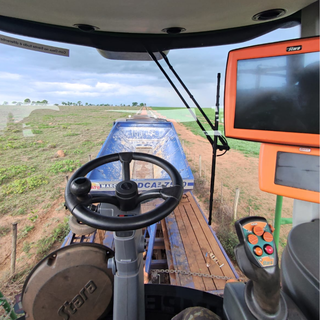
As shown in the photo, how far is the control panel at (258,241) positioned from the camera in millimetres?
549

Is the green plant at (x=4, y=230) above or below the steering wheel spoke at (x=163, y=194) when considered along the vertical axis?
below

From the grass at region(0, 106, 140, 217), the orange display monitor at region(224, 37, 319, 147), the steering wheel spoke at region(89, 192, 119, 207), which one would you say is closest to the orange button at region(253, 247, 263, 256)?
the orange display monitor at region(224, 37, 319, 147)

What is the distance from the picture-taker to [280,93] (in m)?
0.61

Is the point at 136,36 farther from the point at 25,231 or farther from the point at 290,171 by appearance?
the point at 25,231

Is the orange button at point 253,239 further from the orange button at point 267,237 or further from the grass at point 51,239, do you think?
the grass at point 51,239

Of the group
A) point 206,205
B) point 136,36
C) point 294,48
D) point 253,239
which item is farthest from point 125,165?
point 206,205

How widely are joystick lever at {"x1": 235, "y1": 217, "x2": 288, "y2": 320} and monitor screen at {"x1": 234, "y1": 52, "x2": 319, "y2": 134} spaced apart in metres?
0.34

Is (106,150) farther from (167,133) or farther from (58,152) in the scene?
(167,133)

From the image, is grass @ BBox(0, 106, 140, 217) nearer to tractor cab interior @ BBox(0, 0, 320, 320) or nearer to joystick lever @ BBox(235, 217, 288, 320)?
tractor cab interior @ BBox(0, 0, 320, 320)

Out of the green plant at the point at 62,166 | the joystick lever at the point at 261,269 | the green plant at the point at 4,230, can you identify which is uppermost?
the joystick lever at the point at 261,269

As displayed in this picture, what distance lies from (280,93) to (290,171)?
0.25m

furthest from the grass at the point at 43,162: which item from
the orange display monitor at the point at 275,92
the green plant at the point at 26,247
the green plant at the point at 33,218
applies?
the orange display monitor at the point at 275,92

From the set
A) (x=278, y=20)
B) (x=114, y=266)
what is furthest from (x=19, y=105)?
Answer: (x=278, y=20)

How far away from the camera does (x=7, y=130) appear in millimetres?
1188
